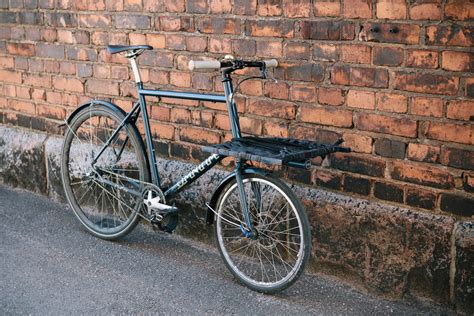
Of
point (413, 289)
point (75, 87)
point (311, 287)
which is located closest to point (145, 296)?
point (311, 287)

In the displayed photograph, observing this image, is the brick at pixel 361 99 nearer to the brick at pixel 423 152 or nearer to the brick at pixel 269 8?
the brick at pixel 423 152

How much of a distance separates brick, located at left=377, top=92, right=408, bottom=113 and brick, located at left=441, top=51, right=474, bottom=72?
10.7 inches

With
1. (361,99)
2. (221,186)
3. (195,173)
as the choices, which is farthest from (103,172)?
(361,99)

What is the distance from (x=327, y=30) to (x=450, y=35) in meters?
0.66

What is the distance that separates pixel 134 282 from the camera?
3.94 meters

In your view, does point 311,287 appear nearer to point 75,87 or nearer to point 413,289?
point 413,289

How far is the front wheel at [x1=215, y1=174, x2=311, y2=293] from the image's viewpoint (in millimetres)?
3588

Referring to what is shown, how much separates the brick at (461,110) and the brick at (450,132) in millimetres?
42

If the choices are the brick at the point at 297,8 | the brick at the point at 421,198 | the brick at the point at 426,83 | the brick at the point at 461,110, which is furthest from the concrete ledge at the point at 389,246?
the brick at the point at 297,8

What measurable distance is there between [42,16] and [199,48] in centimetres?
156

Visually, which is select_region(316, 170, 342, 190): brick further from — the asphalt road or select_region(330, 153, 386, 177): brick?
the asphalt road

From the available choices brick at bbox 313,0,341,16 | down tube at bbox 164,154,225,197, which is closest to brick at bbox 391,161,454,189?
brick at bbox 313,0,341,16

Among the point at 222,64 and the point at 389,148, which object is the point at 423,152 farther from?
the point at 222,64

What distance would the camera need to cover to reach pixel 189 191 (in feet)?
14.8
